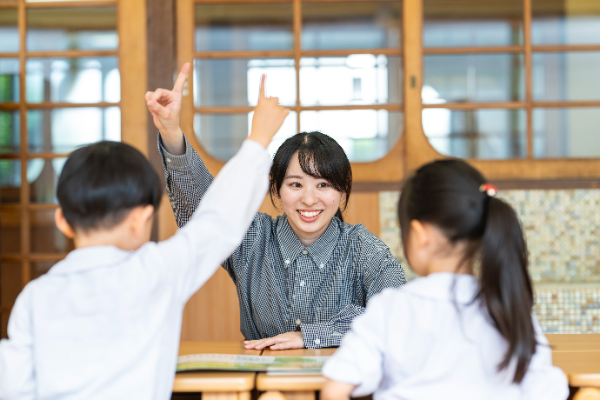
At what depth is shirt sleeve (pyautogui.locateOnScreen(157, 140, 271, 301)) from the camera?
828mm

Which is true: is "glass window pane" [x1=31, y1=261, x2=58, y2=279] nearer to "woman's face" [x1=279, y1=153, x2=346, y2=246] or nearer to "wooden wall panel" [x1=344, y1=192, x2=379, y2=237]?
"wooden wall panel" [x1=344, y1=192, x2=379, y2=237]

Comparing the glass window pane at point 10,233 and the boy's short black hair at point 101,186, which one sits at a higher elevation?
the boy's short black hair at point 101,186

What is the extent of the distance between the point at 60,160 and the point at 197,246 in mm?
2105

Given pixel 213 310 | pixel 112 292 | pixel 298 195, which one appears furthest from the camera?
pixel 213 310

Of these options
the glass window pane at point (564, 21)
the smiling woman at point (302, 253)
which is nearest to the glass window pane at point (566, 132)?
the glass window pane at point (564, 21)

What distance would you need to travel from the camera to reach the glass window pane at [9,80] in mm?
2670

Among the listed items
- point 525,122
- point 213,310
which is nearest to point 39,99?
point 213,310

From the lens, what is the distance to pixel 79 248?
864mm

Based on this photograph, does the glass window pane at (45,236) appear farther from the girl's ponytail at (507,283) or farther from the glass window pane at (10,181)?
the girl's ponytail at (507,283)

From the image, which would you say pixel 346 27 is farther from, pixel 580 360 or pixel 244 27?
pixel 580 360

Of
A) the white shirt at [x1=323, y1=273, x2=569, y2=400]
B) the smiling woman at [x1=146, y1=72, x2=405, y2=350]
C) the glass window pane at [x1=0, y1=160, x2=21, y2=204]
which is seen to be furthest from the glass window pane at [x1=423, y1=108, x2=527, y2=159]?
the glass window pane at [x1=0, y1=160, x2=21, y2=204]

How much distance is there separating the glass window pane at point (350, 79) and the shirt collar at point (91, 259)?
190cm

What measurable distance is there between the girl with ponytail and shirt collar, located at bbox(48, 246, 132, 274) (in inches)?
13.9

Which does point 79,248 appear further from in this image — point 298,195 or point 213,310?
point 213,310
